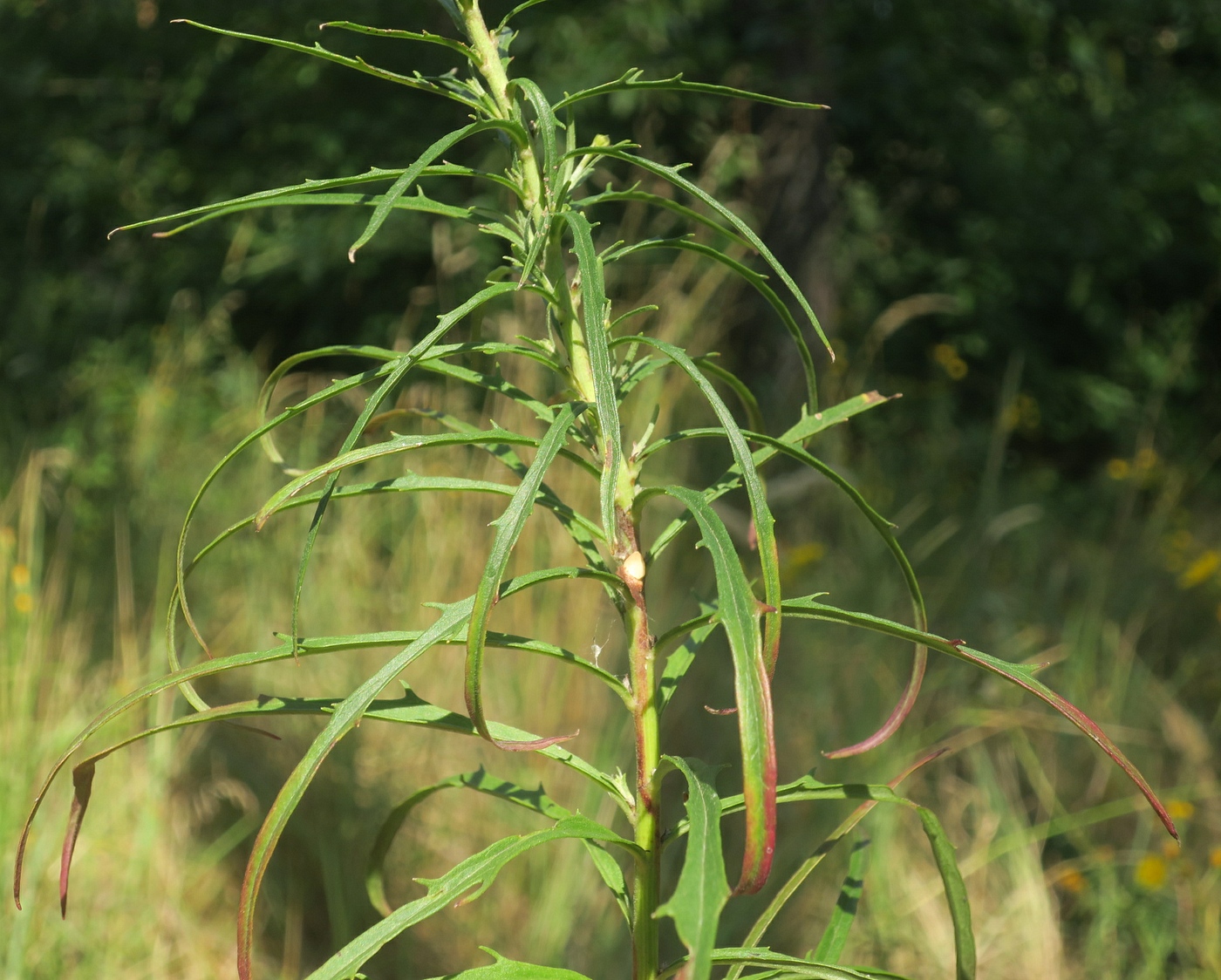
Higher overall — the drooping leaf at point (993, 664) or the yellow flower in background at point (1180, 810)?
the drooping leaf at point (993, 664)

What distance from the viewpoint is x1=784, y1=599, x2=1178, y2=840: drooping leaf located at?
1.74 feet

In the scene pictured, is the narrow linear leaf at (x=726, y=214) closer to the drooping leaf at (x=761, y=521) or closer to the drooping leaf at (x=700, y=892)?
the drooping leaf at (x=761, y=521)

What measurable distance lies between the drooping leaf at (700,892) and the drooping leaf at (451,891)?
71mm

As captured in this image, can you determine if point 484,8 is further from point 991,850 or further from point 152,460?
point 991,850

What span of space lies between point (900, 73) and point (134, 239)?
337 cm

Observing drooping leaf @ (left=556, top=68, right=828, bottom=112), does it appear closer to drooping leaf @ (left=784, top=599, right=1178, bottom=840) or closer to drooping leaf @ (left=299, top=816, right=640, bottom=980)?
drooping leaf @ (left=784, top=599, right=1178, bottom=840)

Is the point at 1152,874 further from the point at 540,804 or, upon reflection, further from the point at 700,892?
the point at 700,892

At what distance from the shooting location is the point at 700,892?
416mm

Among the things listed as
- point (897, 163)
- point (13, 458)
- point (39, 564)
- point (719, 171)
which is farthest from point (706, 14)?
point (39, 564)

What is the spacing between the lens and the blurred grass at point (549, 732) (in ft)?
5.39

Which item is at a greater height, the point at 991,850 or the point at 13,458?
the point at 13,458

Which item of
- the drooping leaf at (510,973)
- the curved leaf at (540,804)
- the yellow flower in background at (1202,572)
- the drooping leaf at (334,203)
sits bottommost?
the yellow flower in background at (1202,572)

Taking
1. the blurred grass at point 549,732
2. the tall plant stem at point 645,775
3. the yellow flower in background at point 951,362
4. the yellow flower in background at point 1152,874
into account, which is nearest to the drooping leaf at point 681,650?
the tall plant stem at point 645,775

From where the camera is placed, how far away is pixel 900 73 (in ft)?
12.5
